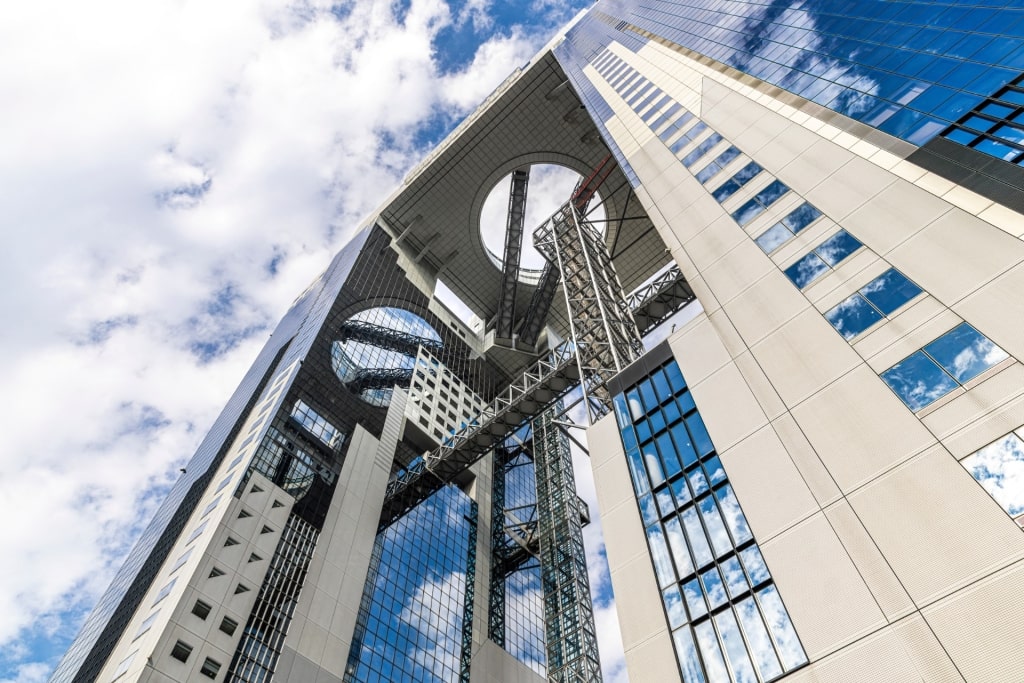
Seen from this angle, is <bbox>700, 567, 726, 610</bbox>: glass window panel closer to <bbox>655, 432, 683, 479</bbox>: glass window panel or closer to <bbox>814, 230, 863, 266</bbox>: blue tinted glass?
<bbox>655, 432, 683, 479</bbox>: glass window panel

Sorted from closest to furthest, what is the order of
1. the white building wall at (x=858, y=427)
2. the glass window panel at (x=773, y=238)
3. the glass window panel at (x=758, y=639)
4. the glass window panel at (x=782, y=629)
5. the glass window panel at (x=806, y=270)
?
the white building wall at (x=858, y=427) → the glass window panel at (x=782, y=629) → the glass window panel at (x=758, y=639) → the glass window panel at (x=806, y=270) → the glass window panel at (x=773, y=238)

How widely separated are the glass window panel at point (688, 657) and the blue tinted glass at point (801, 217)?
47.2 feet

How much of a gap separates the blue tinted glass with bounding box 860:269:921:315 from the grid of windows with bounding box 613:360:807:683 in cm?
628

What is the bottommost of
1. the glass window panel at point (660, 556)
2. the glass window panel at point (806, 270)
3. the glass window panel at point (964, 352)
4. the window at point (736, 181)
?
the glass window panel at point (660, 556)

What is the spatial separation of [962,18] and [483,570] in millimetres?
46427

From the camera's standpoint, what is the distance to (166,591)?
33500 millimetres

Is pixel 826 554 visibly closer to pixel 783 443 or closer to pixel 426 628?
pixel 783 443

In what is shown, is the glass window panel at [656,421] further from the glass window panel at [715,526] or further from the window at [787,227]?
the window at [787,227]

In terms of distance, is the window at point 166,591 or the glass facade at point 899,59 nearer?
the glass facade at point 899,59

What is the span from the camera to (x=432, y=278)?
2948 inches

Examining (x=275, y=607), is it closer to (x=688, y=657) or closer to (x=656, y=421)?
(x=656, y=421)

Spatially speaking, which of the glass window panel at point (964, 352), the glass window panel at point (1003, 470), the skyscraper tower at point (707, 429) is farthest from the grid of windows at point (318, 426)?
the glass window panel at point (1003, 470)

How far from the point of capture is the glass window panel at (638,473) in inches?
847

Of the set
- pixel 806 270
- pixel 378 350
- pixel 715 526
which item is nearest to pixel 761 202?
pixel 806 270
